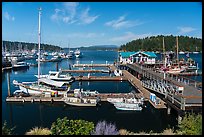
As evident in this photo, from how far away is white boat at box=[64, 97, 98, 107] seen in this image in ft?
76.2

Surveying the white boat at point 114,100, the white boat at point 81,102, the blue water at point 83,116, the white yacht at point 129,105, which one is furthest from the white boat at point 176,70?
the white boat at point 81,102

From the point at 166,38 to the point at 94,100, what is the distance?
11155 cm

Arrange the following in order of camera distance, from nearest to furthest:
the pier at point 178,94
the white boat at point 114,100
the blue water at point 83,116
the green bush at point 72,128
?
1. the green bush at point 72,128
2. the pier at point 178,94
3. the blue water at point 83,116
4. the white boat at point 114,100

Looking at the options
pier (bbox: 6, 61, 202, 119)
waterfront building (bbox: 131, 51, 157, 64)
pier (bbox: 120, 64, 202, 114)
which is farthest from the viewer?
waterfront building (bbox: 131, 51, 157, 64)

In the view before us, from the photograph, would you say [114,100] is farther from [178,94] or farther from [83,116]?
[178,94]

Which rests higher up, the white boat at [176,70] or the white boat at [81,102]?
the white boat at [176,70]

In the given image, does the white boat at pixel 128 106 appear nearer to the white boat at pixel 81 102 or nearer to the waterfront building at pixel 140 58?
the white boat at pixel 81 102

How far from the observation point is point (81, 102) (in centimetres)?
2339

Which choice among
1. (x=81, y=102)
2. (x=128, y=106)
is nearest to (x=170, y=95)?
(x=128, y=106)

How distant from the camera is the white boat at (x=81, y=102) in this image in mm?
23234

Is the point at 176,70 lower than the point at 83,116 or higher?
higher

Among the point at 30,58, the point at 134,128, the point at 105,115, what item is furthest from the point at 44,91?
the point at 30,58

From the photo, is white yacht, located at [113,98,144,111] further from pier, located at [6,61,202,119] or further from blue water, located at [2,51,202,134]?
pier, located at [6,61,202,119]

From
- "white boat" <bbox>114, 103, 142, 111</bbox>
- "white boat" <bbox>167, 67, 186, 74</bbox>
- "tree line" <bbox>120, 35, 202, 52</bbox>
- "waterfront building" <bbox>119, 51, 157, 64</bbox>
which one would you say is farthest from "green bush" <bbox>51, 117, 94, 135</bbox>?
"tree line" <bbox>120, 35, 202, 52</bbox>
